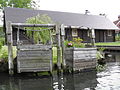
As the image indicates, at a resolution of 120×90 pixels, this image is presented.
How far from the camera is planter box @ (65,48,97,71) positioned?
9.21m

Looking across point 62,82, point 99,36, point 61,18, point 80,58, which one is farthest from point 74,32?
point 62,82

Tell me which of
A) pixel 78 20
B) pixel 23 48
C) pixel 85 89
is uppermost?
pixel 78 20

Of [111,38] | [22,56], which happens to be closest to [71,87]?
[22,56]

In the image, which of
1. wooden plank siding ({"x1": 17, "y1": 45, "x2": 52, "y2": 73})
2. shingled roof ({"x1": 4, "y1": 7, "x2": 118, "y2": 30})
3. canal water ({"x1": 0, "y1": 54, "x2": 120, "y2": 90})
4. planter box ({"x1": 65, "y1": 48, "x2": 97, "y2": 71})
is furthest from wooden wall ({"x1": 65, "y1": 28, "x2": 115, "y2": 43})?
wooden plank siding ({"x1": 17, "y1": 45, "x2": 52, "y2": 73})

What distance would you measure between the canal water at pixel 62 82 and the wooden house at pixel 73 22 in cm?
1348

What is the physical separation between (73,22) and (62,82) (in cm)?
1972

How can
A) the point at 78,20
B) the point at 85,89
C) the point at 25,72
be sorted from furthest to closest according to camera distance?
the point at 78,20 → the point at 25,72 → the point at 85,89

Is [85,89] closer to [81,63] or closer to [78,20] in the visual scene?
[81,63]

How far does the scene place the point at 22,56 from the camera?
27.5 feet

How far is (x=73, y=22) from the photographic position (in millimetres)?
26844

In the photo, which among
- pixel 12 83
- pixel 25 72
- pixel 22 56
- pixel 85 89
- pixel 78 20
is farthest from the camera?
pixel 78 20

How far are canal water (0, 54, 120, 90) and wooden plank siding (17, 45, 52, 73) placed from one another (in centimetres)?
56

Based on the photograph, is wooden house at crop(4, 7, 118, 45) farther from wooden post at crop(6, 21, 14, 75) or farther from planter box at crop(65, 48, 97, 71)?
wooden post at crop(6, 21, 14, 75)

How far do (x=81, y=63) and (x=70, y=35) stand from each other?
1680cm
